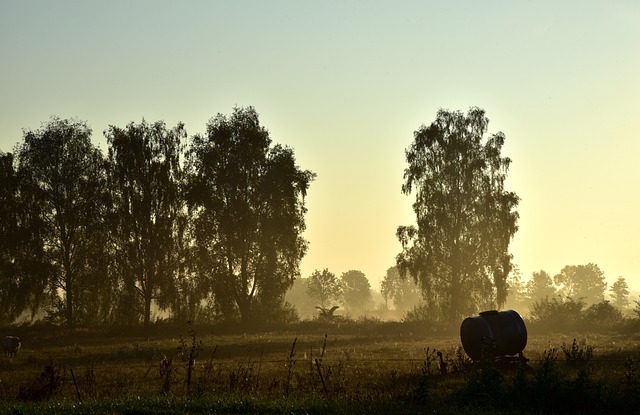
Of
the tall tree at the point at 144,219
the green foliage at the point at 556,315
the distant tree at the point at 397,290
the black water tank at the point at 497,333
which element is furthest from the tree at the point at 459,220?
the distant tree at the point at 397,290

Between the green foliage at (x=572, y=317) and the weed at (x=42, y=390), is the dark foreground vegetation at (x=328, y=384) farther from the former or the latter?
the green foliage at (x=572, y=317)

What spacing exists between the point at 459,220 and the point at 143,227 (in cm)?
2243

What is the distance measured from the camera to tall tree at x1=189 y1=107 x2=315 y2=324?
49.6 m

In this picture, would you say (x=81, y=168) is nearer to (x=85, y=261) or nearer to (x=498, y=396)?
(x=85, y=261)

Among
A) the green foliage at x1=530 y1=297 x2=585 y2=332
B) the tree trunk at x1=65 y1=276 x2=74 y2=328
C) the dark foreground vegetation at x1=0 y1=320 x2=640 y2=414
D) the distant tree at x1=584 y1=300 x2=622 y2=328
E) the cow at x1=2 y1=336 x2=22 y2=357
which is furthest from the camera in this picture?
the tree trunk at x1=65 y1=276 x2=74 y2=328

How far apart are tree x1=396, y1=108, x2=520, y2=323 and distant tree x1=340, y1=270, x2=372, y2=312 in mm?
136113

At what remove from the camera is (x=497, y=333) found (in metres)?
21.5

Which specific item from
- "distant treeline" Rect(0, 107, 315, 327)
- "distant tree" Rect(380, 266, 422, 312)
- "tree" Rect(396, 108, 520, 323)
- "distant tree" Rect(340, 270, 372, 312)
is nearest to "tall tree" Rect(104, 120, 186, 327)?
"distant treeline" Rect(0, 107, 315, 327)

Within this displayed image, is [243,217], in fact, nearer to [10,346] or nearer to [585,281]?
[10,346]

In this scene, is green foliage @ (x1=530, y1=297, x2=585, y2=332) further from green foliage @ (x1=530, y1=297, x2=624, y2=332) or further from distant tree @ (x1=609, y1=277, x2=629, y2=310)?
distant tree @ (x1=609, y1=277, x2=629, y2=310)

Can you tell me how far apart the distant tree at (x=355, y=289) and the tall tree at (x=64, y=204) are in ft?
459

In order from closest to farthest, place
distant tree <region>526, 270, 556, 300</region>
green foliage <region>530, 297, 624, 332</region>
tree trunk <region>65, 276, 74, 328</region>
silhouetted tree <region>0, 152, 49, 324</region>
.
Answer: green foliage <region>530, 297, 624, 332</region> < silhouetted tree <region>0, 152, 49, 324</region> < tree trunk <region>65, 276, 74, 328</region> < distant tree <region>526, 270, 556, 300</region>

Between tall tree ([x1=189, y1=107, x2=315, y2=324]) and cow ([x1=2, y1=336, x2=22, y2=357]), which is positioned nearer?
cow ([x1=2, y1=336, x2=22, y2=357])

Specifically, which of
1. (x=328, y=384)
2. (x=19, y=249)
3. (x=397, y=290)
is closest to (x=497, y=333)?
(x=328, y=384)
